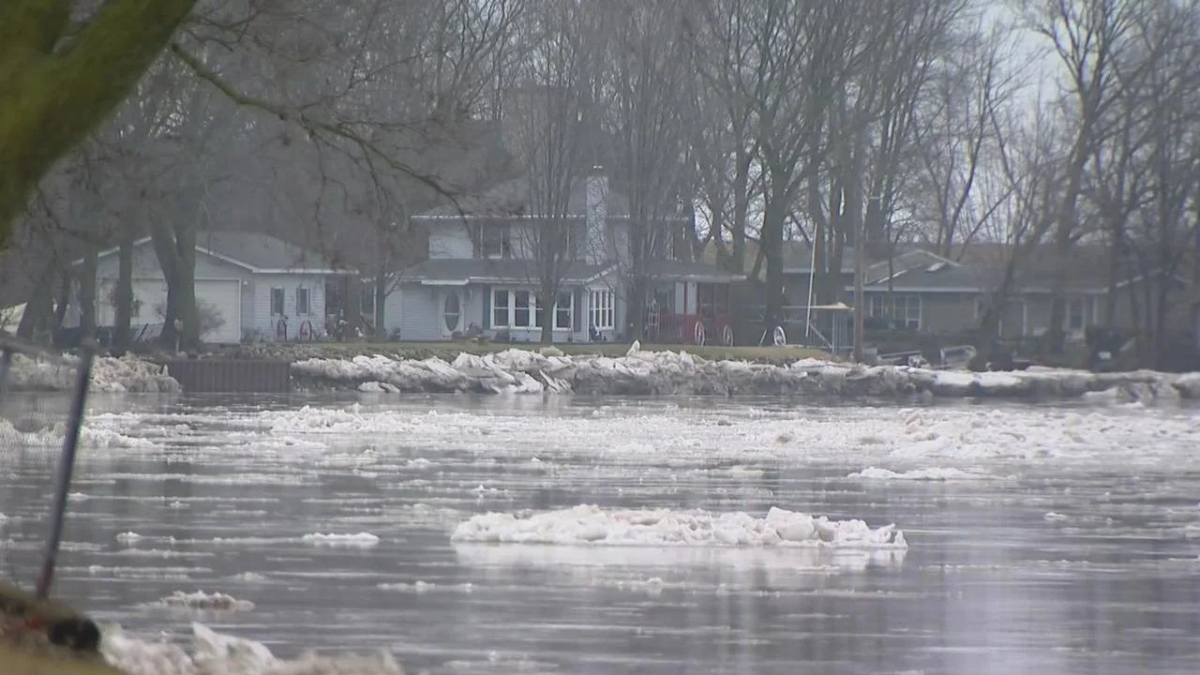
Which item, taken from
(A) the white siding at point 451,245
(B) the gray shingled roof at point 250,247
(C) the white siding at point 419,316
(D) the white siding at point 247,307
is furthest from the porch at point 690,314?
(D) the white siding at point 247,307

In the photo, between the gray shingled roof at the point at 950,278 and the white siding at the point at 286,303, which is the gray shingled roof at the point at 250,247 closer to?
the white siding at the point at 286,303

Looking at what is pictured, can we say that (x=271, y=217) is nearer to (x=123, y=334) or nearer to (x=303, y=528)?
(x=123, y=334)

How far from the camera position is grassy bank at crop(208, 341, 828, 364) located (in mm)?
51281

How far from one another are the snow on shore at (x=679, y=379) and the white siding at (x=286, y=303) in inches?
757

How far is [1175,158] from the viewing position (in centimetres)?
6519

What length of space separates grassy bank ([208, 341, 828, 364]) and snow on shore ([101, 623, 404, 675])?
41.0 metres

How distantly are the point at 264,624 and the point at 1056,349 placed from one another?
194ft

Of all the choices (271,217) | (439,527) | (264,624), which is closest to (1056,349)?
(271,217)

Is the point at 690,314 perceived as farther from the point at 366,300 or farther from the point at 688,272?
the point at 366,300

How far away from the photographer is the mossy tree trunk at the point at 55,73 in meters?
7.97

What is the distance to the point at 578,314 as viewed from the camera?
7088 cm

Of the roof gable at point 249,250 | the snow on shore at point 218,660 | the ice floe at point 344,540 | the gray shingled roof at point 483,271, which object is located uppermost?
the roof gable at point 249,250

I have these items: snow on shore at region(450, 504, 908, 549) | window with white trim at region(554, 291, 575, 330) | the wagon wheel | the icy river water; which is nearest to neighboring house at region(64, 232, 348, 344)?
window with white trim at region(554, 291, 575, 330)

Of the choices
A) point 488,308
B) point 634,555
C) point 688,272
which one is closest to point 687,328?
point 688,272
